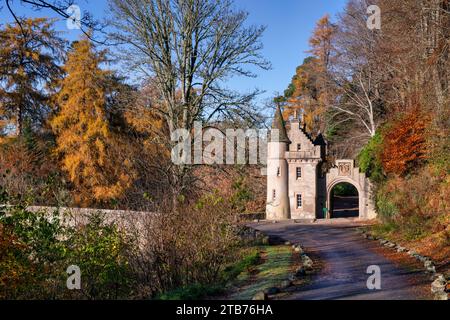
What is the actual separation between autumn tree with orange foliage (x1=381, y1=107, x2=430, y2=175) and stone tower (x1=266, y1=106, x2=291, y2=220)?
1366cm

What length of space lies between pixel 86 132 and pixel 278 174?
1474 centimetres

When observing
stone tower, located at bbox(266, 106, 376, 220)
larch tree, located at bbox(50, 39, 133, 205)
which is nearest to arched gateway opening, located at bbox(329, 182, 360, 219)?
stone tower, located at bbox(266, 106, 376, 220)

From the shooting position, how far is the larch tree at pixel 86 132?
30094mm

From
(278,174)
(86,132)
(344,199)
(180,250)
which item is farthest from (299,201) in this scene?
(180,250)

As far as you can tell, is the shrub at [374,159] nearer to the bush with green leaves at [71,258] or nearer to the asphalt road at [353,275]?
the asphalt road at [353,275]

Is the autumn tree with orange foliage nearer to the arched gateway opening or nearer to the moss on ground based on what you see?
the moss on ground

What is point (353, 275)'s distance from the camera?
12.2 metres

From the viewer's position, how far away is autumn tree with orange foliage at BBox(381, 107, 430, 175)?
21297 mm

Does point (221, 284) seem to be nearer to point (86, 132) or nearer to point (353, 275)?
point (353, 275)

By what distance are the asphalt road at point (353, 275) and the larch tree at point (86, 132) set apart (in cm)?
1472

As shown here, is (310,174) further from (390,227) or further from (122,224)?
(122,224)

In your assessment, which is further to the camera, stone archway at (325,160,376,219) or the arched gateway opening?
the arched gateway opening

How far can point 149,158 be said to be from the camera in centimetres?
1881

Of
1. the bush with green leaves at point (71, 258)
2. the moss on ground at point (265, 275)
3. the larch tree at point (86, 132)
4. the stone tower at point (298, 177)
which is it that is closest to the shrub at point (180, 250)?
the bush with green leaves at point (71, 258)
